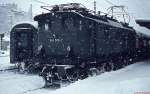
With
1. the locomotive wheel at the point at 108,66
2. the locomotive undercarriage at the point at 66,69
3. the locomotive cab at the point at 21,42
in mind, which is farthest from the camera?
the locomotive cab at the point at 21,42

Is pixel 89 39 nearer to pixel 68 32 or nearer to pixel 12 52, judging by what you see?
pixel 68 32

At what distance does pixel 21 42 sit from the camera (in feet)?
75.3

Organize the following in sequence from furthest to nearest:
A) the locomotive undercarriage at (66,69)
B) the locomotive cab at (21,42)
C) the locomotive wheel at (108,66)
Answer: the locomotive cab at (21,42) → the locomotive wheel at (108,66) → the locomotive undercarriage at (66,69)

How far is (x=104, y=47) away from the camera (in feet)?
57.2

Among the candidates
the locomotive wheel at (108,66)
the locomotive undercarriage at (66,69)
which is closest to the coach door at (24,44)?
the locomotive wheel at (108,66)

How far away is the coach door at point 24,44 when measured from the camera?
2266 cm

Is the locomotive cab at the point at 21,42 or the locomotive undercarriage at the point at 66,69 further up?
the locomotive cab at the point at 21,42

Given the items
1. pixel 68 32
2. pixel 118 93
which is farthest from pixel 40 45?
pixel 118 93

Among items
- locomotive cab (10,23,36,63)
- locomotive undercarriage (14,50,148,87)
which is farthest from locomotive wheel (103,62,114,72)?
locomotive cab (10,23,36,63)

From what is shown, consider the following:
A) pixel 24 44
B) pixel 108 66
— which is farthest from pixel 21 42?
pixel 108 66

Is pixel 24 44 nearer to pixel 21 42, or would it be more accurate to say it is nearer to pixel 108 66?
pixel 21 42

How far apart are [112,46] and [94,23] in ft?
13.5

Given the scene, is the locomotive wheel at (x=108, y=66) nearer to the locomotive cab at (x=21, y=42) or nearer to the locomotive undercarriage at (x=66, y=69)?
the locomotive undercarriage at (x=66, y=69)

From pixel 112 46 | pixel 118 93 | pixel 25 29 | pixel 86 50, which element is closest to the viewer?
pixel 118 93
